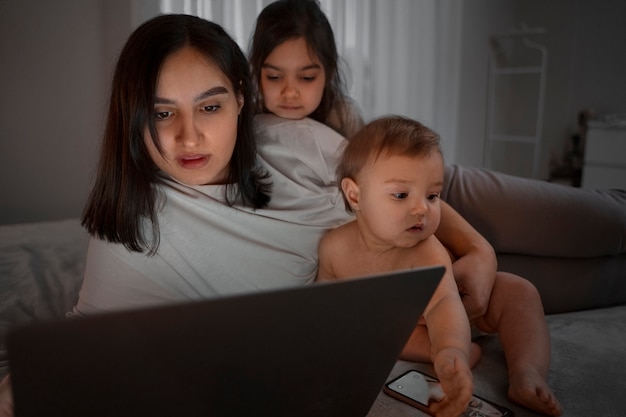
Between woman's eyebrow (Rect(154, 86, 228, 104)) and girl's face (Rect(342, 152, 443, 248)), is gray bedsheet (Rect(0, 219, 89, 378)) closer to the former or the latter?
woman's eyebrow (Rect(154, 86, 228, 104))

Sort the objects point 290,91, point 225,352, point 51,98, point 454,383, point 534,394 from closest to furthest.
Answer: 1. point 225,352
2. point 454,383
3. point 534,394
4. point 290,91
5. point 51,98

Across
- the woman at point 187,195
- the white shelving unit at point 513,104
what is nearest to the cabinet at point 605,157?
the white shelving unit at point 513,104

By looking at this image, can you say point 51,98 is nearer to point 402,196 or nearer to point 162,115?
point 162,115

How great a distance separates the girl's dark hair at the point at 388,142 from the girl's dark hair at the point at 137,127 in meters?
0.26

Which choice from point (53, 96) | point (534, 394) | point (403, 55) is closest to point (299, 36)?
point (534, 394)

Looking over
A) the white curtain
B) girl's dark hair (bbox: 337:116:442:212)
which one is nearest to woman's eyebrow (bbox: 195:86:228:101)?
girl's dark hair (bbox: 337:116:442:212)

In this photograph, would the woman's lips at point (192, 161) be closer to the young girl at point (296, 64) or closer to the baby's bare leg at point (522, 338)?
the young girl at point (296, 64)

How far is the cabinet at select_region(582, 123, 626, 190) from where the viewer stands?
3254mm

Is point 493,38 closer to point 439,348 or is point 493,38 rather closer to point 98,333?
point 439,348

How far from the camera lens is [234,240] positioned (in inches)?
42.3

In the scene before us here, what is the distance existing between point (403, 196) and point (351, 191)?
12cm

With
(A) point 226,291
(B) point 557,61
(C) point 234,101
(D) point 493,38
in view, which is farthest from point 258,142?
(B) point 557,61

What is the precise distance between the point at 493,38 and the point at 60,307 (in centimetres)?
349

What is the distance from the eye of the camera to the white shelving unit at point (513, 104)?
3.97 metres
